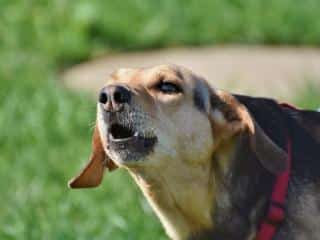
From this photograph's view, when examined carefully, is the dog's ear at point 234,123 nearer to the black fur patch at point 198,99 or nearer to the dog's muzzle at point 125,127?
the black fur patch at point 198,99

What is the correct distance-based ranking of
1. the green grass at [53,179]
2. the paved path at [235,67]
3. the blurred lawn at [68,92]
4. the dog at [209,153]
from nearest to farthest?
the dog at [209,153], the green grass at [53,179], the blurred lawn at [68,92], the paved path at [235,67]

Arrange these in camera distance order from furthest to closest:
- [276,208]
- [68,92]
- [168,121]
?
[68,92]
[276,208]
[168,121]

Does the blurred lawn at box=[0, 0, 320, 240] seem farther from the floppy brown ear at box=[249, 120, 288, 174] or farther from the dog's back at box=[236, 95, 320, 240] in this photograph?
the floppy brown ear at box=[249, 120, 288, 174]

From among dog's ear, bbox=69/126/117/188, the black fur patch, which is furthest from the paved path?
the black fur patch

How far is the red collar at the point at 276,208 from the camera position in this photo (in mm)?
6191

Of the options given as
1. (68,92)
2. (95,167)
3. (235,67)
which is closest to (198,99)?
(95,167)

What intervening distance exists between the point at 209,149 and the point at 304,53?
5.45 metres

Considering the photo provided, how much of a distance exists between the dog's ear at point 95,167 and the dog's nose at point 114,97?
0.43 meters

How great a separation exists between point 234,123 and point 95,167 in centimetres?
65

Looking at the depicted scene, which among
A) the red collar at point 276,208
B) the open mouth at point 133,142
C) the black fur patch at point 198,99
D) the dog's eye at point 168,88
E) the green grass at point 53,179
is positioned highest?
the dog's eye at point 168,88

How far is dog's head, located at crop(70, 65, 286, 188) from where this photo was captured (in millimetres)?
6020

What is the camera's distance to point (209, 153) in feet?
20.4

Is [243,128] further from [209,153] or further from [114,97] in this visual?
[114,97]

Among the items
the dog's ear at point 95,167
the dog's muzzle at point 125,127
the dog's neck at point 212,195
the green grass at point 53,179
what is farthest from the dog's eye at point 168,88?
the green grass at point 53,179
